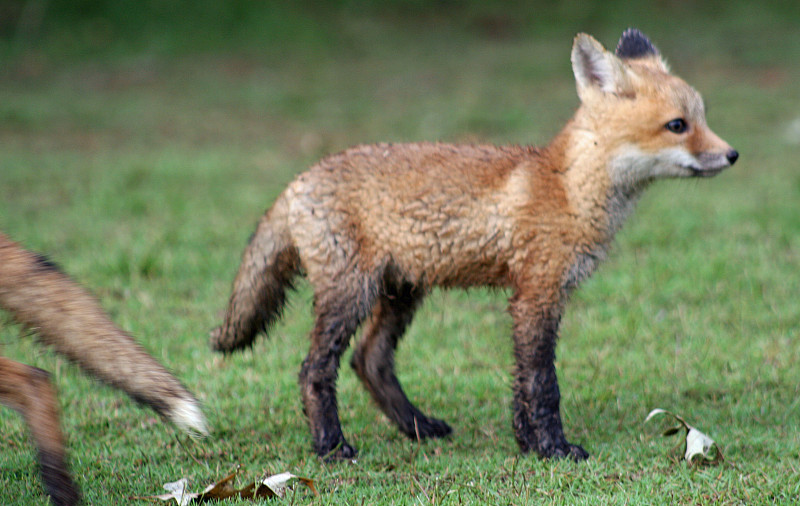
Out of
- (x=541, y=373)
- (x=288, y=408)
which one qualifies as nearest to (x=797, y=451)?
(x=541, y=373)

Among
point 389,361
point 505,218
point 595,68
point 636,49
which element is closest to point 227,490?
point 389,361

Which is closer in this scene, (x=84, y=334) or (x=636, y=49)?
(x=84, y=334)

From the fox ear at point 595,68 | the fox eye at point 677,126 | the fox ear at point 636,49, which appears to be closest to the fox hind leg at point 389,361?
the fox ear at point 595,68

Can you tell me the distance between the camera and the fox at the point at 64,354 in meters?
3.27

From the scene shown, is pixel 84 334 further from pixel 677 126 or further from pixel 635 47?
pixel 635 47

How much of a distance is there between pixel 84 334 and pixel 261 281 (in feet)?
3.80

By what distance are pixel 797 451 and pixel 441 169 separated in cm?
198

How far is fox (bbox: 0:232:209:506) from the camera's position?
3.27 meters

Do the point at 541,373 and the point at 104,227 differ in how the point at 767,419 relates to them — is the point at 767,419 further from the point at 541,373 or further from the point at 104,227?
the point at 104,227

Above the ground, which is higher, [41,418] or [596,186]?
[596,186]

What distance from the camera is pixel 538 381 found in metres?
4.12

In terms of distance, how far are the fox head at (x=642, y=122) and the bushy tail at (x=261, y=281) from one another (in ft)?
4.93

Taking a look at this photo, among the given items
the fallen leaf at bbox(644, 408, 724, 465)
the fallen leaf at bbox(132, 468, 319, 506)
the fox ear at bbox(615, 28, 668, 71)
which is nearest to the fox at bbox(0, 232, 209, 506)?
the fallen leaf at bbox(132, 468, 319, 506)

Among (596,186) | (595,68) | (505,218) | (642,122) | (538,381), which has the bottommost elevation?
(538,381)
